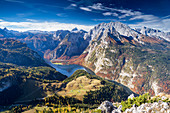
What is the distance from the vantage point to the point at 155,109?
31000 millimetres

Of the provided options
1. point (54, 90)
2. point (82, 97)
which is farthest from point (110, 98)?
point (54, 90)

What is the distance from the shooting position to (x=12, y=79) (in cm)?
18450

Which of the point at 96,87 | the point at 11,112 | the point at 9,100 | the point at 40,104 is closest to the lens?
the point at 11,112

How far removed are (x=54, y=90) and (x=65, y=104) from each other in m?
58.0

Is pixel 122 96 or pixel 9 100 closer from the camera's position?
pixel 9 100

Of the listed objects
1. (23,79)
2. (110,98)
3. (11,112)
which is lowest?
(110,98)

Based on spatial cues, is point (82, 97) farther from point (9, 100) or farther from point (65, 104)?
point (9, 100)

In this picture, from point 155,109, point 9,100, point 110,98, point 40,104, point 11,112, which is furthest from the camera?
point 110,98

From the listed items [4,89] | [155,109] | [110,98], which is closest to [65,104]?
[110,98]

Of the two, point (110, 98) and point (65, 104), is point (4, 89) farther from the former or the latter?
point (110, 98)

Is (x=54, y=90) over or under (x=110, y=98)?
over

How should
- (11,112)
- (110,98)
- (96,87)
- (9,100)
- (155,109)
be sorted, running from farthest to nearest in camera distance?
(96,87)
(110,98)
(9,100)
(11,112)
(155,109)

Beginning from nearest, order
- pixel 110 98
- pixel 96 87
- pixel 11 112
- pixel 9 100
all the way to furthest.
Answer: pixel 11 112 → pixel 9 100 → pixel 110 98 → pixel 96 87

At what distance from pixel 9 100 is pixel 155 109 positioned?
195m
